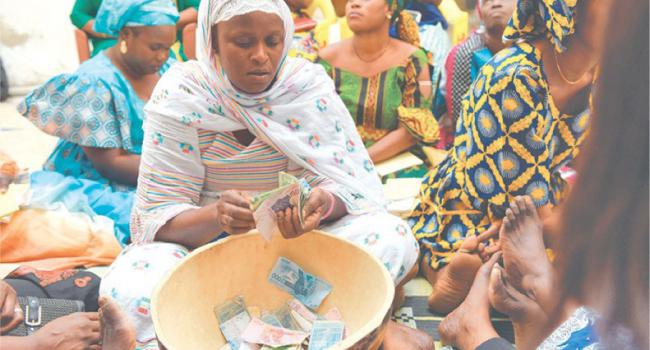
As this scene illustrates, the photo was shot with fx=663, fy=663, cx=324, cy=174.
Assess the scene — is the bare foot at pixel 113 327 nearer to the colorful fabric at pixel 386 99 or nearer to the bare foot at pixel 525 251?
the bare foot at pixel 525 251

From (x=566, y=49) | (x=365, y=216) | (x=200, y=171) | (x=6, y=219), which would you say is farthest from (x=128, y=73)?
(x=566, y=49)

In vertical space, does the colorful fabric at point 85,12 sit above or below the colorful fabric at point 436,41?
above

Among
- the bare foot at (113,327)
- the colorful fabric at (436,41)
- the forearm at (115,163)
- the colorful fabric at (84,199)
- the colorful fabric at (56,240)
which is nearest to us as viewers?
the bare foot at (113,327)

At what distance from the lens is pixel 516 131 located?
1739mm

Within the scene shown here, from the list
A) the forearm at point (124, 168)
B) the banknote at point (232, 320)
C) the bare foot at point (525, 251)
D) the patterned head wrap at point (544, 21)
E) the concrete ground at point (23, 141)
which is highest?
the patterned head wrap at point (544, 21)

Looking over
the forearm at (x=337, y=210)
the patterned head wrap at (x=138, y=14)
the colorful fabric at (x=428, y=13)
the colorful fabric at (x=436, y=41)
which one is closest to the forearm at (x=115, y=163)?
the patterned head wrap at (x=138, y=14)

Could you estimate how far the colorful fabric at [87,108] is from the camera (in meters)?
2.41

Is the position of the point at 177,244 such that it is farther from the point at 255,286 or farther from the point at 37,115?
the point at 37,115

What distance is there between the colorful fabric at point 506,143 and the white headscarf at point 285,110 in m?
0.28

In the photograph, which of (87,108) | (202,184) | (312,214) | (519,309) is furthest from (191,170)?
(519,309)

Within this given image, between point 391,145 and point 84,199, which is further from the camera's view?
point 391,145

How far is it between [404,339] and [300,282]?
0.32m

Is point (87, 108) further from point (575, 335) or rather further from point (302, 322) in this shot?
point (575, 335)

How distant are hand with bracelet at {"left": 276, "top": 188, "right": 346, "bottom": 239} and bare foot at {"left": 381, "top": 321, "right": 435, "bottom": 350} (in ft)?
1.10
